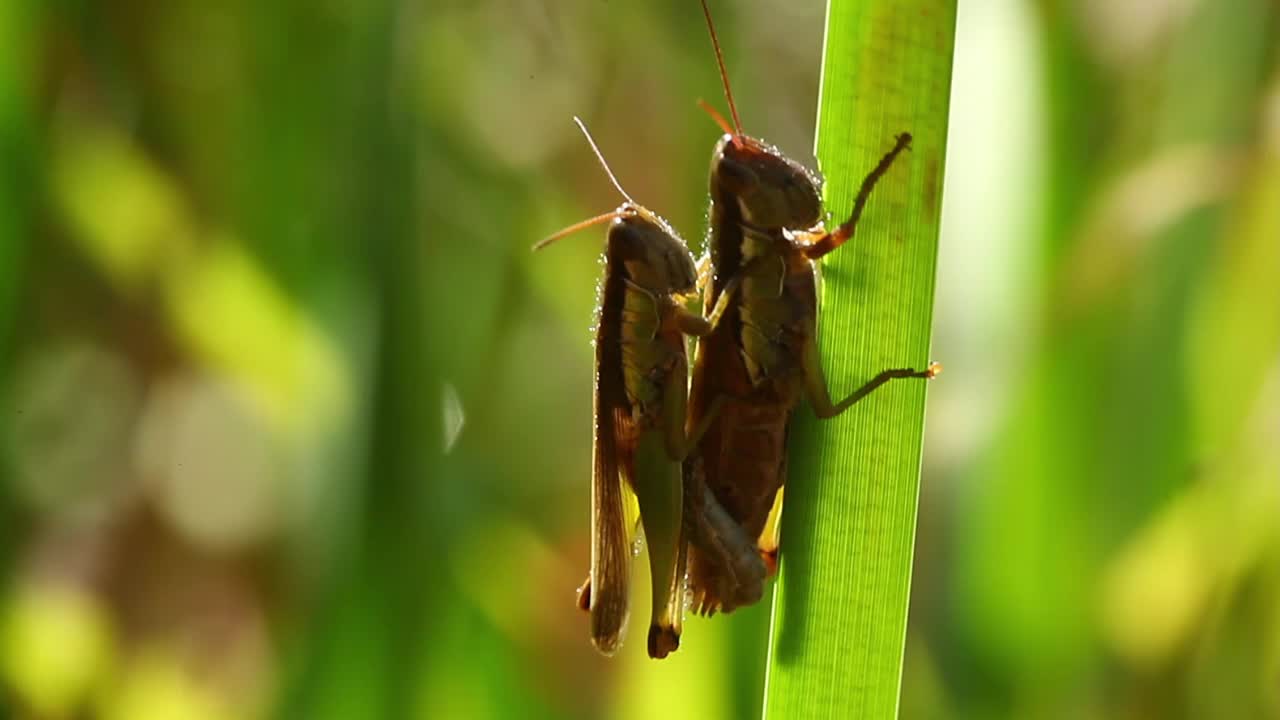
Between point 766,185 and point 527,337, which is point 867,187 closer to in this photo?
point 766,185

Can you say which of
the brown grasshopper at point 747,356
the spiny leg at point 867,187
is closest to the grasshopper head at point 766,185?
the brown grasshopper at point 747,356

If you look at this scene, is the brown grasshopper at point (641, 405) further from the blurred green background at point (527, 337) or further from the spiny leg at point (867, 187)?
the spiny leg at point (867, 187)

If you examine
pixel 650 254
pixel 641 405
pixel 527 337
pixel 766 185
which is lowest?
pixel 527 337

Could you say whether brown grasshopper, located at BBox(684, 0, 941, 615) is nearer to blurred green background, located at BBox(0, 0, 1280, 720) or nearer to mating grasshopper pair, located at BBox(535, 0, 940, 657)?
mating grasshopper pair, located at BBox(535, 0, 940, 657)

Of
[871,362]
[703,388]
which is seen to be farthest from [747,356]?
[871,362]

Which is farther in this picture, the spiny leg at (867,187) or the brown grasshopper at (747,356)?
the brown grasshopper at (747,356)

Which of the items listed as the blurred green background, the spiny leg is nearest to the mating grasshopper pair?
the blurred green background

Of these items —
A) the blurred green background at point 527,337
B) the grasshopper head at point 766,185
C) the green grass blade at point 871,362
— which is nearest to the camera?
the green grass blade at point 871,362
